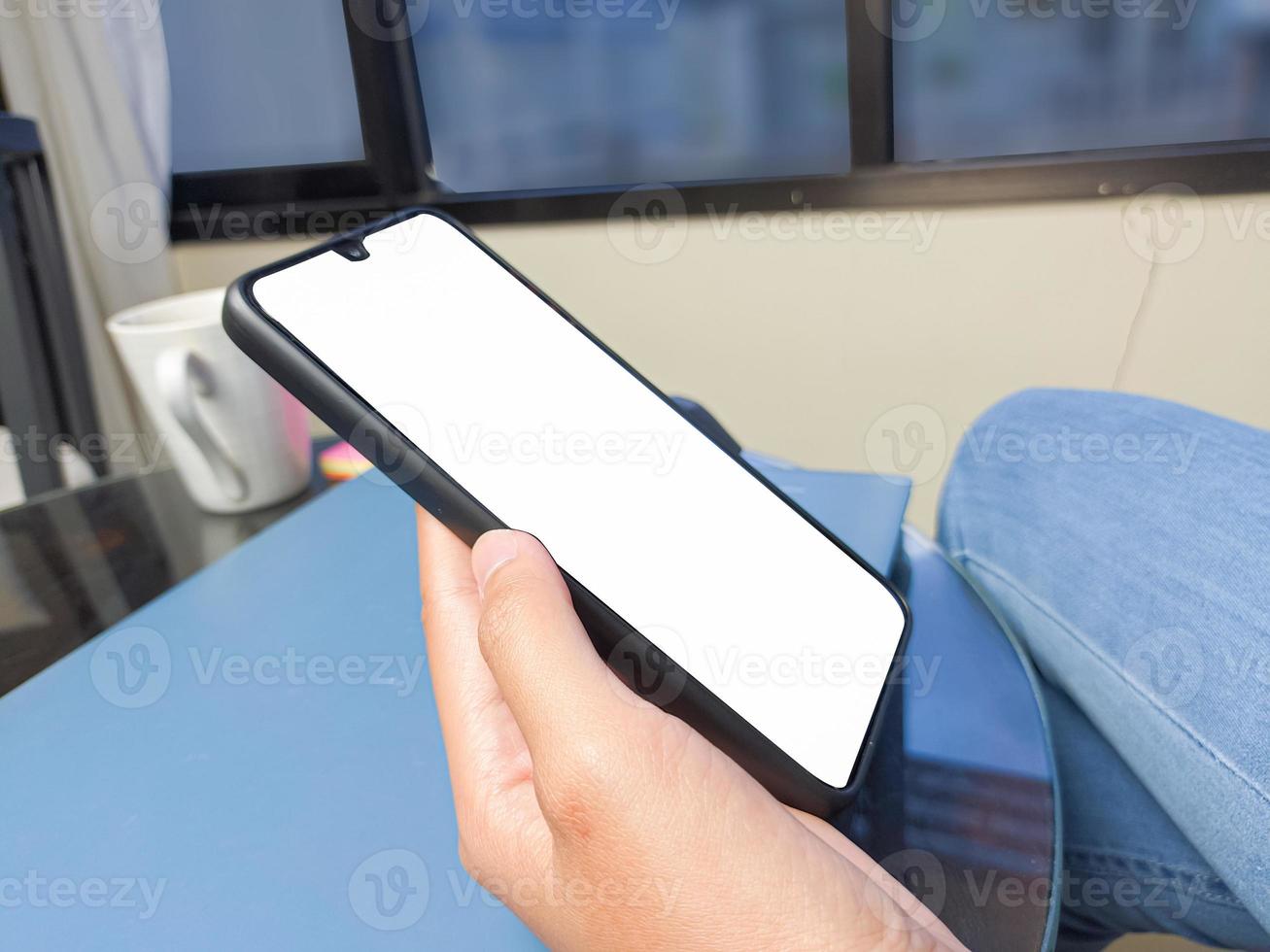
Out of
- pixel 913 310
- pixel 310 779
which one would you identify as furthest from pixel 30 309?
pixel 913 310

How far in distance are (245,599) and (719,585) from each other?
0.25m

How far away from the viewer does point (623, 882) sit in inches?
8.5

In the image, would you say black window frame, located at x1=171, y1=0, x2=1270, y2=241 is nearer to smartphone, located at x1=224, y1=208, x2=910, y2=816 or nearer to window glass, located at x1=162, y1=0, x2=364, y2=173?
window glass, located at x1=162, y1=0, x2=364, y2=173

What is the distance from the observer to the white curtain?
1.22 m

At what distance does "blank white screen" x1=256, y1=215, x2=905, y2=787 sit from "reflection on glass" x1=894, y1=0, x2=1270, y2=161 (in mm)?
922

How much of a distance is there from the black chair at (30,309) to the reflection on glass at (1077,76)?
975 mm

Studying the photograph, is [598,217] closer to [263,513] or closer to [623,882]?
[263,513]

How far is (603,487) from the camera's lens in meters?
0.32

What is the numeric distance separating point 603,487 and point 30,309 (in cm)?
Result: 62

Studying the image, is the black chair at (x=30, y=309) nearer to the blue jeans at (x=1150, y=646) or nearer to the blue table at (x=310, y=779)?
the blue table at (x=310, y=779)

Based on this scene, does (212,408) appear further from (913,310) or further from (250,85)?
(250,85)

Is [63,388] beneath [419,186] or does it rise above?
beneath

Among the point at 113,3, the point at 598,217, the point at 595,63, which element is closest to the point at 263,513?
the point at 598,217

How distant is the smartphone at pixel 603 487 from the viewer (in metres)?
0.29
